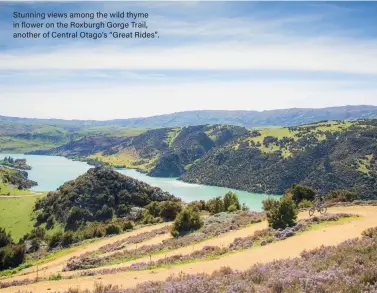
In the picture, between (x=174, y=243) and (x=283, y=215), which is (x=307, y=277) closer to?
(x=283, y=215)

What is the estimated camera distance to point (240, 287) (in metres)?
11.8

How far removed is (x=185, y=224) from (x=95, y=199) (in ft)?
168

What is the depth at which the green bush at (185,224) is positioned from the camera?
33500 mm

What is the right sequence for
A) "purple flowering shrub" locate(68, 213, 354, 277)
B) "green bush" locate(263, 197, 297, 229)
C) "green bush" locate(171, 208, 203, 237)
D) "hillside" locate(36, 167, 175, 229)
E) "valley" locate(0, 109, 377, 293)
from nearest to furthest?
"valley" locate(0, 109, 377, 293) → "purple flowering shrub" locate(68, 213, 354, 277) → "green bush" locate(263, 197, 297, 229) → "green bush" locate(171, 208, 203, 237) → "hillside" locate(36, 167, 175, 229)

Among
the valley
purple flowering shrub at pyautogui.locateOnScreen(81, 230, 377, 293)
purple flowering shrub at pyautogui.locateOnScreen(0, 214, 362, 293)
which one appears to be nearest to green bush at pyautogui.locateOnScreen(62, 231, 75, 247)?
the valley

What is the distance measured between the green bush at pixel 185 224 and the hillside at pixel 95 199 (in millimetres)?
42470

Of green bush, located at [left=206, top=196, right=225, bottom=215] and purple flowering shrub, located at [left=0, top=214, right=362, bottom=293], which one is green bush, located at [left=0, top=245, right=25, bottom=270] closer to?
green bush, located at [left=206, top=196, right=225, bottom=215]

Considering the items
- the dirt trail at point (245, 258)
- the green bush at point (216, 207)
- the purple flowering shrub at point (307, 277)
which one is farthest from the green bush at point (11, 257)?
the purple flowering shrub at point (307, 277)

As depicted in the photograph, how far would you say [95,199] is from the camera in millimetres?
81062

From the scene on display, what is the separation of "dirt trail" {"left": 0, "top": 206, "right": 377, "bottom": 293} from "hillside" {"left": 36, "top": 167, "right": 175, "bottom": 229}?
52.2 metres

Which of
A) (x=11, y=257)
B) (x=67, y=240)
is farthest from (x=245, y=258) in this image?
(x=67, y=240)

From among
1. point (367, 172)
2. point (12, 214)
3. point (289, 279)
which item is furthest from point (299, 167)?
point (289, 279)

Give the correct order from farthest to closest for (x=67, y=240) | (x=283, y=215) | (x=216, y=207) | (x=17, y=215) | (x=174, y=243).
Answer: (x=17, y=215), (x=67, y=240), (x=216, y=207), (x=174, y=243), (x=283, y=215)

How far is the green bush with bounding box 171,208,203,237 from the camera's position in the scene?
3350cm
